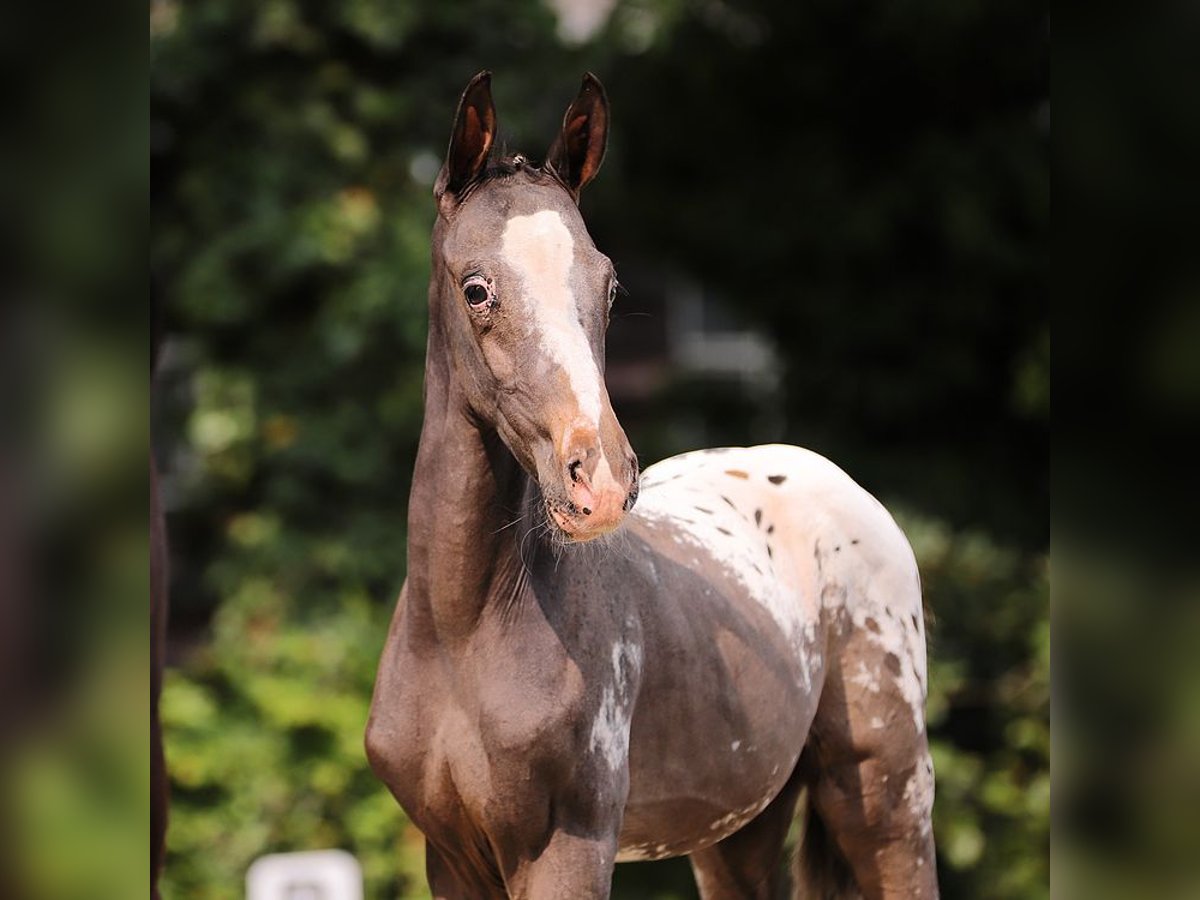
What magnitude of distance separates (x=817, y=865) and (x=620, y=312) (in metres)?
2.51

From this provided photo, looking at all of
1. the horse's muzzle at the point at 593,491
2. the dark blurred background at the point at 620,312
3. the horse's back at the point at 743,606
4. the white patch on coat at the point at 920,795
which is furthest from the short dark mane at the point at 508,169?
the dark blurred background at the point at 620,312

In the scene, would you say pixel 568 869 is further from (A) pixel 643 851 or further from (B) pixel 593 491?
(B) pixel 593 491

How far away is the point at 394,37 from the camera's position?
481 cm

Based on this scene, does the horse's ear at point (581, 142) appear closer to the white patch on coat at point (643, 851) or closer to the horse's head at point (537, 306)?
the horse's head at point (537, 306)

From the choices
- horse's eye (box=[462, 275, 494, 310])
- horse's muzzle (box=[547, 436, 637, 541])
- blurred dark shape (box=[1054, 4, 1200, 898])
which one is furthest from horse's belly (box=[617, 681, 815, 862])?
blurred dark shape (box=[1054, 4, 1200, 898])

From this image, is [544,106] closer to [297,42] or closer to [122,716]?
[297,42]

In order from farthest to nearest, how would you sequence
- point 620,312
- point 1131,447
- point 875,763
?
point 620,312, point 875,763, point 1131,447

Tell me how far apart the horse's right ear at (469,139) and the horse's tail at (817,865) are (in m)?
1.15

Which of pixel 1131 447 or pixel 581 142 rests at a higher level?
pixel 581 142

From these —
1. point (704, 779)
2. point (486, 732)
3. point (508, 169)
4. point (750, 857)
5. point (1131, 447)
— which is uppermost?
point (508, 169)

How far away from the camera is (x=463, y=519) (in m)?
1.76

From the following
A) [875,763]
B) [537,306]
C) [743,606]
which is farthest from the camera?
[875,763]

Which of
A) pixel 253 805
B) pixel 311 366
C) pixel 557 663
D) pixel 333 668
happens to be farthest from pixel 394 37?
pixel 557 663

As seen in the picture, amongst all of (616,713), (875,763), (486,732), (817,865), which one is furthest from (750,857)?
(486,732)
